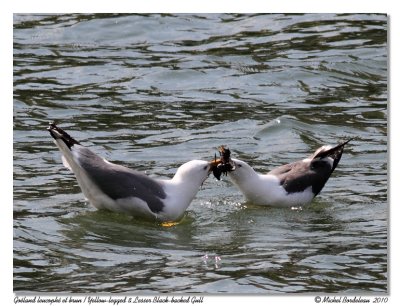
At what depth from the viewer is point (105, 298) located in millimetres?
7891

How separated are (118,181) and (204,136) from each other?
257 centimetres

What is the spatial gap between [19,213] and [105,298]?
86.6 inches

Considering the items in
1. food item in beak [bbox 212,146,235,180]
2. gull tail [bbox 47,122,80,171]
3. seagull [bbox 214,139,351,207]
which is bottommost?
seagull [bbox 214,139,351,207]

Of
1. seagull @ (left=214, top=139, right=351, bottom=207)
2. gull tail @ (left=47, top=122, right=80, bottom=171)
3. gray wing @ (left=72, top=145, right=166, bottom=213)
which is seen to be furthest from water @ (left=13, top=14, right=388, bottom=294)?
gull tail @ (left=47, top=122, right=80, bottom=171)

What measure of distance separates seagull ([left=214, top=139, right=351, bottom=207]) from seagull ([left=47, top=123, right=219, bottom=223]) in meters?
0.59

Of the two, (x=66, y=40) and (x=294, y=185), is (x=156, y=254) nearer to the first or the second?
(x=294, y=185)

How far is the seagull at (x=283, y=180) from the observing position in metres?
10.5

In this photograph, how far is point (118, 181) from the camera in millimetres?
9633

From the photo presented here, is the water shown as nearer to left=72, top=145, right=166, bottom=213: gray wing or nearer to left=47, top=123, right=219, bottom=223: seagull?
left=47, top=123, right=219, bottom=223: seagull

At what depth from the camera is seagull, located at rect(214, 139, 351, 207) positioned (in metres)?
10.5

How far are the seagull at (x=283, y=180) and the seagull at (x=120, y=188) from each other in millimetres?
589

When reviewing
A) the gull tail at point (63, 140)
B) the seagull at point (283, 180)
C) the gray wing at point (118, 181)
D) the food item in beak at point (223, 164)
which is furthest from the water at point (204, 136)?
the gull tail at point (63, 140)
